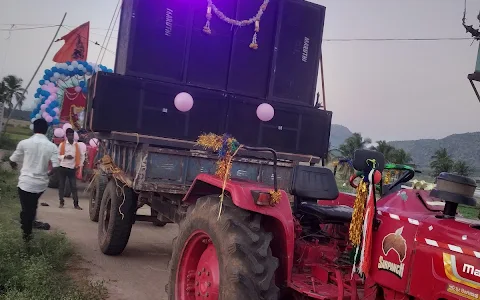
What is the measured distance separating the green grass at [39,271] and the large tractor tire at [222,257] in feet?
3.47

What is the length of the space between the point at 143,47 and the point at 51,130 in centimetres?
918

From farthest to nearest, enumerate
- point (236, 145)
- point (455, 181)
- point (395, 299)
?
point (236, 145) < point (395, 299) < point (455, 181)

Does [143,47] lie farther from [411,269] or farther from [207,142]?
[411,269]

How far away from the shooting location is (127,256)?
6129 mm

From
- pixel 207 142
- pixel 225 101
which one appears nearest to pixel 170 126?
pixel 225 101

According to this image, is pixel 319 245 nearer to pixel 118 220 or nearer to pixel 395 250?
pixel 395 250

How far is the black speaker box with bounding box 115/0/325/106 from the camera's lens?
5289mm

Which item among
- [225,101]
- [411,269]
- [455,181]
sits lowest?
[411,269]

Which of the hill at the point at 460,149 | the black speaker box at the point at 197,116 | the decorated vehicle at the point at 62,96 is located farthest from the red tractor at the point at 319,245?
the hill at the point at 460,149

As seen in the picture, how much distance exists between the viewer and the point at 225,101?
18.3 ft

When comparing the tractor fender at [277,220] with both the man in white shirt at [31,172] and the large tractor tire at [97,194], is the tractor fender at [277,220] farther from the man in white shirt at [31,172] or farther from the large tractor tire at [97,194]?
the large tractor tire at [97,194]

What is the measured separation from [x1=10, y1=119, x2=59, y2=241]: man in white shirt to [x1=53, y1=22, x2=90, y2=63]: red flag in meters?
11.1

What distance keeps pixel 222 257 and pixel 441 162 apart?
28529mm

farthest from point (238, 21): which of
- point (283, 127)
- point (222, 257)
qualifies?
point (222, 257)
